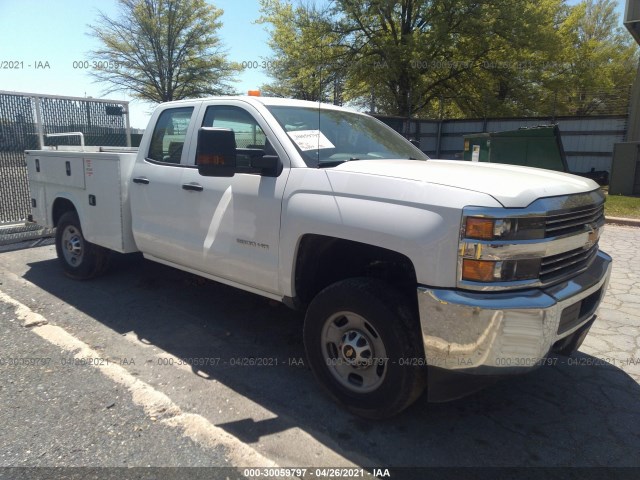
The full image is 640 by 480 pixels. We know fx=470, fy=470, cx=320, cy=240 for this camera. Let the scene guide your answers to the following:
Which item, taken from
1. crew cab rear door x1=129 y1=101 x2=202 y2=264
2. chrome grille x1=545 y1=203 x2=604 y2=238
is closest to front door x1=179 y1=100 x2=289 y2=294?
crew cab rear door x1=129 y1=101 x2=202 y2=264

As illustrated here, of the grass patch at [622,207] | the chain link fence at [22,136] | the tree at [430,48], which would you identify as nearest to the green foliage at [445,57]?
the tree at [430,48]

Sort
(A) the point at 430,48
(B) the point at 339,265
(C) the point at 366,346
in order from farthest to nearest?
1. (A) the point at 430,48
2. (B) the point at 339,265
3. (C) the point at 366,346

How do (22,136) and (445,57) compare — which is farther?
(445,57)

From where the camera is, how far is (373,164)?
122 inches

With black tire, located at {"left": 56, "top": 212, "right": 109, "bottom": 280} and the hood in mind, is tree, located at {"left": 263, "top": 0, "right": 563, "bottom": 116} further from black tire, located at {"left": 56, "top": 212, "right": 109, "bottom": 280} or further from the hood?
the hood

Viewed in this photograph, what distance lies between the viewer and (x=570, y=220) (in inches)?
106

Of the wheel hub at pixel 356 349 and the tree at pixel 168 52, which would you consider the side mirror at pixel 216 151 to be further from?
the tree at pixel 168 52

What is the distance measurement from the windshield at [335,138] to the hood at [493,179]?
263 millimetres

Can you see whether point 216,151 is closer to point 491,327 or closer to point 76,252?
point 491,327

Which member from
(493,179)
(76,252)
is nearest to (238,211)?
(493,179)

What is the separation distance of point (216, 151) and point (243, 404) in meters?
1.65

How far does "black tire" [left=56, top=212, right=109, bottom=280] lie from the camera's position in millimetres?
5340

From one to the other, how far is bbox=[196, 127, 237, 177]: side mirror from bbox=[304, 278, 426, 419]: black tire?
105 centimetres

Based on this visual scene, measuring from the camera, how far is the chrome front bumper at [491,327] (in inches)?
90.8
